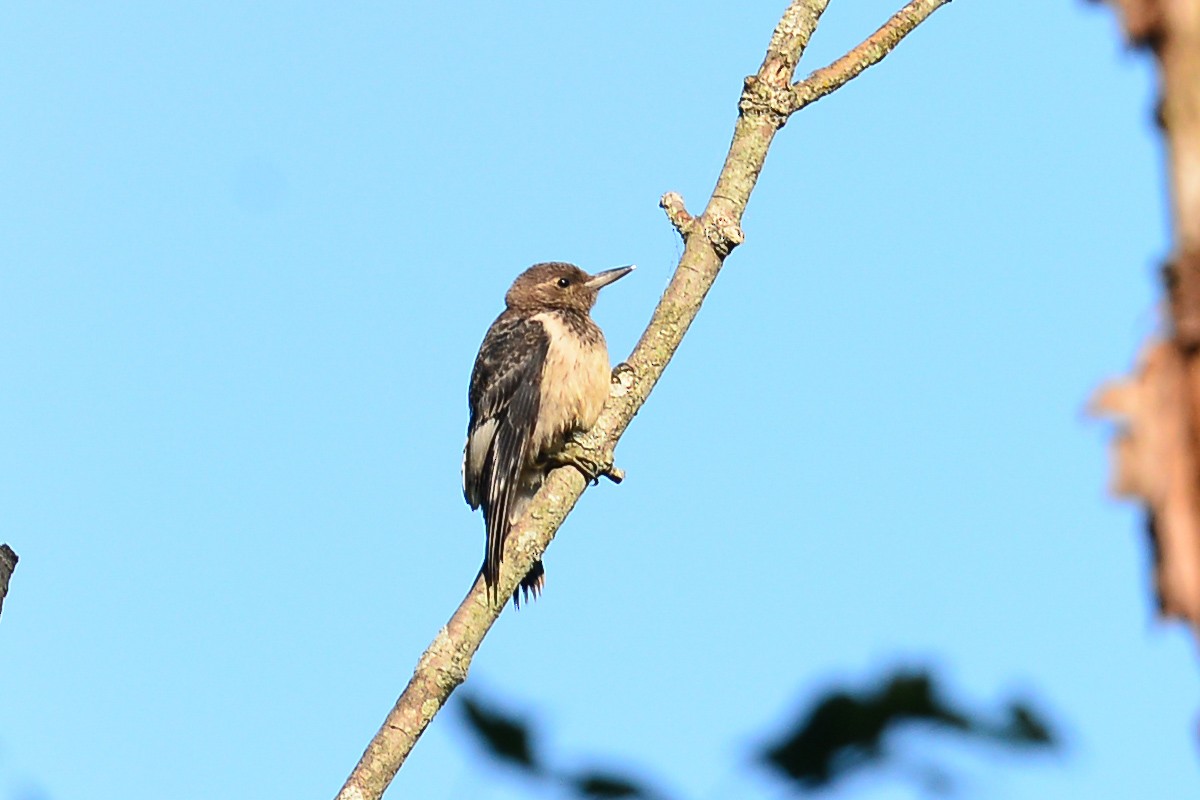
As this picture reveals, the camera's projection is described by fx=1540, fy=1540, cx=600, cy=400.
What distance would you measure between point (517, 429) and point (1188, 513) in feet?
19.8

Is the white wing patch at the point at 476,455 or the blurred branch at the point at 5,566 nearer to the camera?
the blurred branch at the point at 5,566

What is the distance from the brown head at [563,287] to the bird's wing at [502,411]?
13.0 inches

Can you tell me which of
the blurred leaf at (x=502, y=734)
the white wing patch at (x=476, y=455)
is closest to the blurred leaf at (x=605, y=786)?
the blurred leaf at (x=502, y=734)

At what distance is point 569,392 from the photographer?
24.0 ft

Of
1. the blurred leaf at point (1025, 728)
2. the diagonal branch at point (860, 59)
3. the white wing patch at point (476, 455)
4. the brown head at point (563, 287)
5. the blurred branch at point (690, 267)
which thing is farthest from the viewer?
the brown head at point (563, 287)

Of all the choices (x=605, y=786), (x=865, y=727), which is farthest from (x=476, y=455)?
(x=865, y=727)

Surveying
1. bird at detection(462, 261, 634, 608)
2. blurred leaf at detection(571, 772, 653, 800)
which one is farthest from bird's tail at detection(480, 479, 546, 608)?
blurred leaf at detection(571, 772, 653, 800)

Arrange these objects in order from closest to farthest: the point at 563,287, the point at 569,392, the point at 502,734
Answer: the point at 502,734 < the point at 569,392 < the point at 563,287

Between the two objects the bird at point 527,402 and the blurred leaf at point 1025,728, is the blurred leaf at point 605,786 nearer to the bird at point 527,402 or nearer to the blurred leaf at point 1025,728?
the blurred leaf at point 1025,728

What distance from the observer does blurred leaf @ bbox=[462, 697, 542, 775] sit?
1.42 meters

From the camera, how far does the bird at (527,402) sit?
7242 mm

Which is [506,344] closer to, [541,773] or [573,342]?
[573,342]

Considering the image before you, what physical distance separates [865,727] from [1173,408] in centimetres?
43

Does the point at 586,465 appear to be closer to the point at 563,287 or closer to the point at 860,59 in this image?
the point at 860,59
